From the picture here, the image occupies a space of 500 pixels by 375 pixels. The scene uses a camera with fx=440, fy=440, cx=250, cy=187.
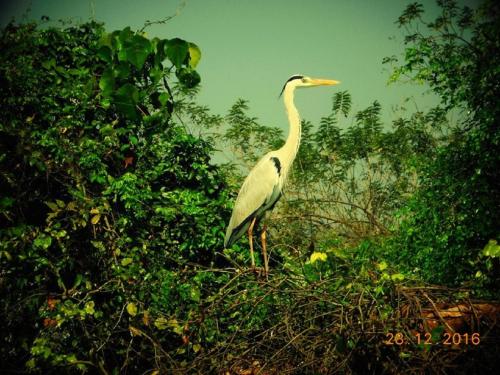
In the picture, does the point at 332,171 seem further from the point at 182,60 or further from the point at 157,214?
the point at 182,60

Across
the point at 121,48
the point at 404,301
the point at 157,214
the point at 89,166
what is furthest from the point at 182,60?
the point at 404,301

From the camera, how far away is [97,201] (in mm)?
3113

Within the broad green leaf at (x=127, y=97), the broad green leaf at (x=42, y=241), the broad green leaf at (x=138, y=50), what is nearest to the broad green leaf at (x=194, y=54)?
the broad green leaf at (x=138, y=50)

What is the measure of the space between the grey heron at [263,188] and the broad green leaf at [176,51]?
1.79m

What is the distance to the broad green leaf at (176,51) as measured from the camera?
3.00 meters

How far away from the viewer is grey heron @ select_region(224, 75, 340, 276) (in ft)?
14.7

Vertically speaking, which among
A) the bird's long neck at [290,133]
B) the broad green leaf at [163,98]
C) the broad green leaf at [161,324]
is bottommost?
the broad green leaf at [161,324]

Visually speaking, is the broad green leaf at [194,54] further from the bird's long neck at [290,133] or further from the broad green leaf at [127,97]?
the bird's long neck at [290,133]

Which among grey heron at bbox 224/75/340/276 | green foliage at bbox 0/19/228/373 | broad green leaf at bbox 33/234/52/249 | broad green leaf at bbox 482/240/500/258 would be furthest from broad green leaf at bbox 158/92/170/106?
broad green leaf at bbox 482/240/500/258

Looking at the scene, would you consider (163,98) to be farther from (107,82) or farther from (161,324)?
(161,324)
